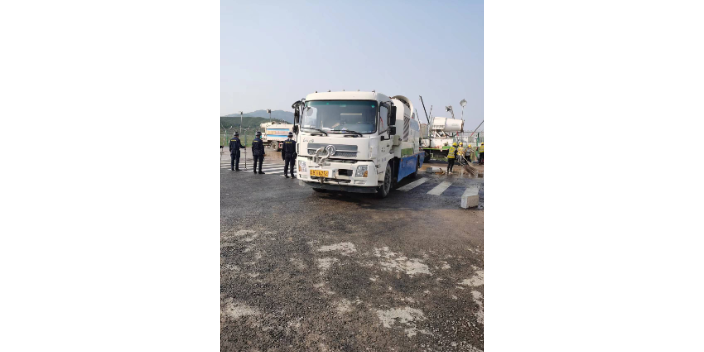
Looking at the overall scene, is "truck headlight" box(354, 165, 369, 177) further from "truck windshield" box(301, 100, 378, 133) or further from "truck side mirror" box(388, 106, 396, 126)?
"truck side mirror" box(388, 106, 396, 126)

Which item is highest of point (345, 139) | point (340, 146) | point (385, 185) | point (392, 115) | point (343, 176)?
point (392, 115)

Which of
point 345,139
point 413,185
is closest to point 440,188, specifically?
point 413,185

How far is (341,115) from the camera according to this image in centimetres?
779

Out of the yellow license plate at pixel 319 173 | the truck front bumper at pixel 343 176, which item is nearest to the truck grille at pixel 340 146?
the truck front bumper at pixel 343 176

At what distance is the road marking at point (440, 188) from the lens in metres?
9.66

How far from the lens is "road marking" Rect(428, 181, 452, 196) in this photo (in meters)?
9.66

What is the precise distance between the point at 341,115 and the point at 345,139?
0.75 metres

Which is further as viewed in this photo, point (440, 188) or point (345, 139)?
point (440, 188)

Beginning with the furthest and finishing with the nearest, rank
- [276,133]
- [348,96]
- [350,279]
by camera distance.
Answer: [276,133] → [348,96] → [350,279]

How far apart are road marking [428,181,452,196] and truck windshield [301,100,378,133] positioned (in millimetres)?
3192

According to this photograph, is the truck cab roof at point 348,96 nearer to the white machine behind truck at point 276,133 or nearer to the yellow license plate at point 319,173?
the yellow license plate at point 319,173

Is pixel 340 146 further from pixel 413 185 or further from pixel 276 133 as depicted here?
pixel 276 133
